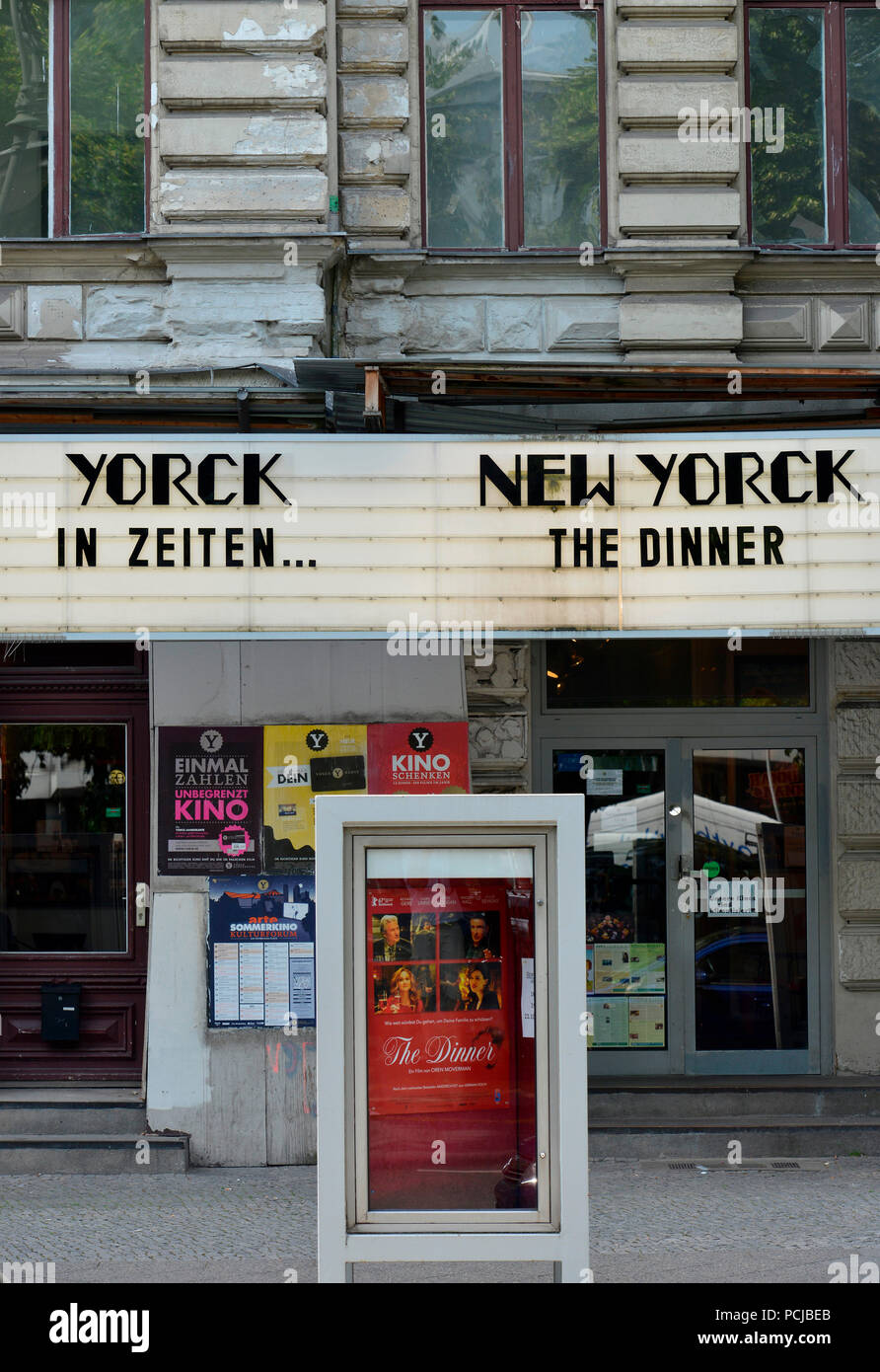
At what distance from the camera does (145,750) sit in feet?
32.4

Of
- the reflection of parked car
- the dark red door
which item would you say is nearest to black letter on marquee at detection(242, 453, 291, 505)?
the dark red door

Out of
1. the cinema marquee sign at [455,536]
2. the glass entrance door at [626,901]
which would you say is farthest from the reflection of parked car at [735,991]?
the cinema marquee sign at [455,536]

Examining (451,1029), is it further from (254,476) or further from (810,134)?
(810,134)

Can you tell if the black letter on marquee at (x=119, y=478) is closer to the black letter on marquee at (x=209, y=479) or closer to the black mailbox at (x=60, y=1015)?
the black letter on marquee at (x=209, y=479)

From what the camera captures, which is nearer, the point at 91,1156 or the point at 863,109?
the point at 91,1156

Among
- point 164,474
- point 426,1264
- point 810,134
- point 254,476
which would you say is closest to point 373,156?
point 810,134

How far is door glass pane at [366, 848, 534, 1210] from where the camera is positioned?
5.41 metres

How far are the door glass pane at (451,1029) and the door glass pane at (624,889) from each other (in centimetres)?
478

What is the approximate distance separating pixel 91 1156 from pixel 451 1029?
4.41 metres

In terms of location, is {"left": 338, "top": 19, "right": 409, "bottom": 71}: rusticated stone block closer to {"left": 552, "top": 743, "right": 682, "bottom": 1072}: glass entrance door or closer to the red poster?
the red poster

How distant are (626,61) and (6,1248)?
27.7 ft

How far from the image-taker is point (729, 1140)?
9.21 metres

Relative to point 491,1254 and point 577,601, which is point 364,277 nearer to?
point 577,601

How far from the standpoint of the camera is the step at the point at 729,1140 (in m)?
9.21
